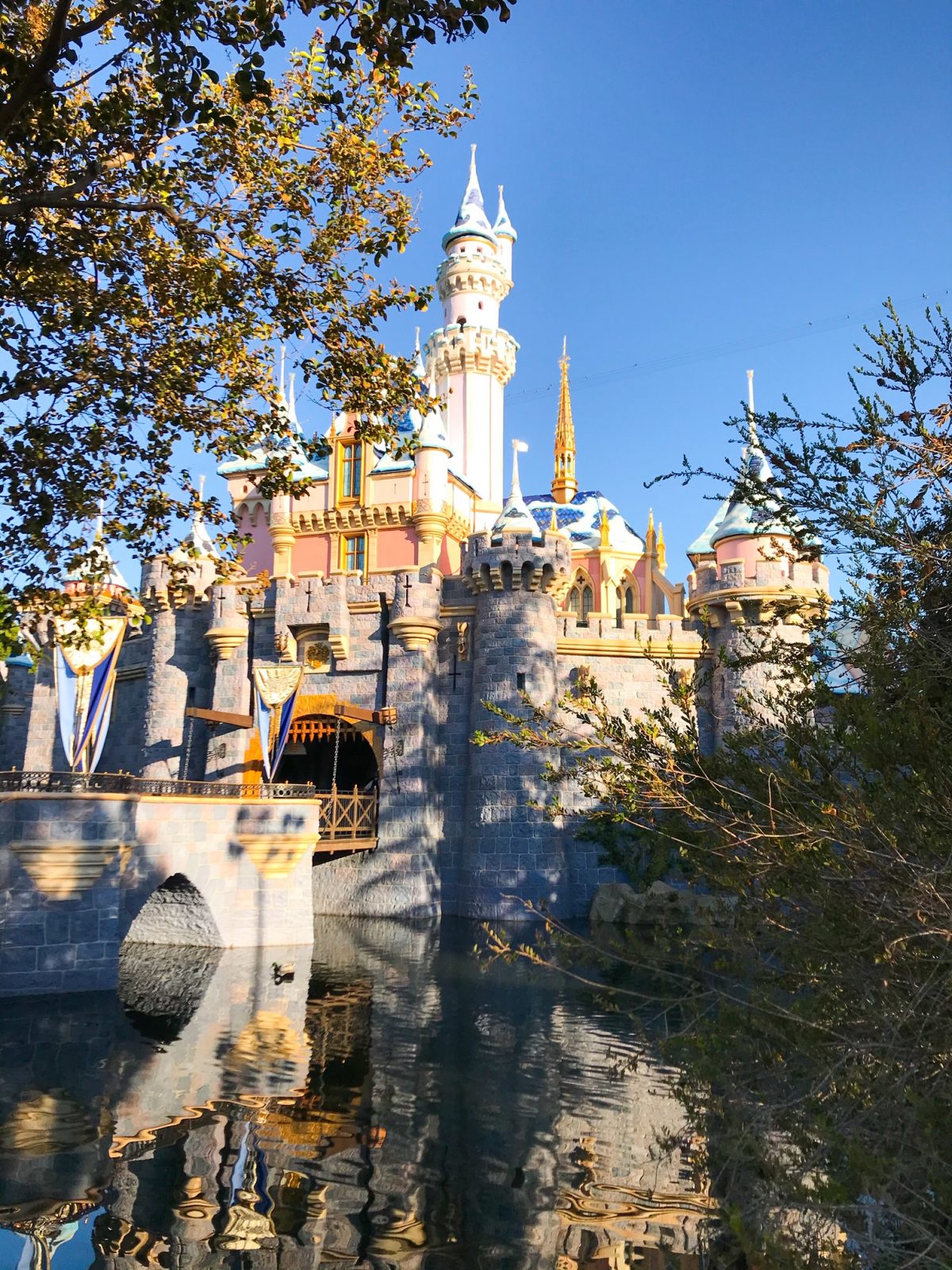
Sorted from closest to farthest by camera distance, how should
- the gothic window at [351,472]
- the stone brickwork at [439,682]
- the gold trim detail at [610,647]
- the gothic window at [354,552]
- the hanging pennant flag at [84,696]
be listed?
the hanging pennant flag at [84,696], the stone brickwork at [439,682], the gold trim detail at [610,647], the gothic window at [354,552], the gothic window at [351,472]

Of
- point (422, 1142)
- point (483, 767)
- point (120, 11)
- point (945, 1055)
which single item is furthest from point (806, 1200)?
point (483, 767)

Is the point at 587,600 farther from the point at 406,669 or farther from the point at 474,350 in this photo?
the point at 406,669

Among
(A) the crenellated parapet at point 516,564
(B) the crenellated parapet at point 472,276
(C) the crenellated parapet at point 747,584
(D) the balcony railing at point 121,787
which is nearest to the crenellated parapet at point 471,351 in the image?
(B) the crenellated parapet at point 472,276

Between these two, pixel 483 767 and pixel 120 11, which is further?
pixel 483 767

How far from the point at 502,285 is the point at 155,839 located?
2826cm

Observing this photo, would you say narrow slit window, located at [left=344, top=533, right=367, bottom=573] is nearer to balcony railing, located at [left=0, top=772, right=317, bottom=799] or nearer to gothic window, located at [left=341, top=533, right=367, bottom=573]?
gothic window, located at [left=341, top=533, right=367, bottom=573]

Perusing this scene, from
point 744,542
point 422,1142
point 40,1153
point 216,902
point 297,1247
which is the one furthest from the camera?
point 744,542

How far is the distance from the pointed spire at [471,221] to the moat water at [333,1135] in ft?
102

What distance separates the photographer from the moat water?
6.14m

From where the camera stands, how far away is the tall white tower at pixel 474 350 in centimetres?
3578

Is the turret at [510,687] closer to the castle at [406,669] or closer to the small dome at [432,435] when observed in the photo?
the castle at [406,669]

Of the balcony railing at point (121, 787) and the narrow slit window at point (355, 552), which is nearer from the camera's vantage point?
the balcony railing at point (121, 787)

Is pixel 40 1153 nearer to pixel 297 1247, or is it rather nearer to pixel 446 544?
pixel 297 1247

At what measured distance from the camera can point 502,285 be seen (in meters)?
37.6
